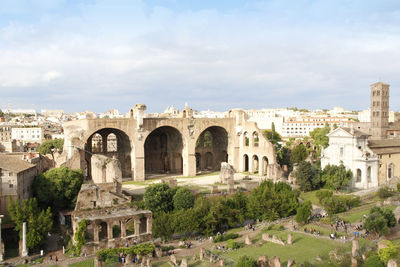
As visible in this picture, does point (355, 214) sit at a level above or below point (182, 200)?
below

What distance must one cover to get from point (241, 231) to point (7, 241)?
753 inches

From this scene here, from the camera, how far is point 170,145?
54.7 meters

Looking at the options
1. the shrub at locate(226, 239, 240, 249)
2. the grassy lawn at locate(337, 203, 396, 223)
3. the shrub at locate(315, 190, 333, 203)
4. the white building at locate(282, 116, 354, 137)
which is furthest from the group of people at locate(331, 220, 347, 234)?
the white building at locate(282, 116, 354, 137)

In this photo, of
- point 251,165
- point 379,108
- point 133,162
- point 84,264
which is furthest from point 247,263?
point 379,108

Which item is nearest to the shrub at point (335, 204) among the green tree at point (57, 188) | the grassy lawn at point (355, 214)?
the grassy lawn at point (355, 214)

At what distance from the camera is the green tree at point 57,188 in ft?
110

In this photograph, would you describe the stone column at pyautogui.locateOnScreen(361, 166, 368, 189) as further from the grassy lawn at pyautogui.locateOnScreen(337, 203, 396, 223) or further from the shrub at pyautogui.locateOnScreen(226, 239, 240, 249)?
the shrub at pyautogui.locateOnScreen(226, 239, 240, 249)

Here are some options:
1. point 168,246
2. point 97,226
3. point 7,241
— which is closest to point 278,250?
point 168,246

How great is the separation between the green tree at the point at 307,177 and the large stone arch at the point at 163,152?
57.8 feet

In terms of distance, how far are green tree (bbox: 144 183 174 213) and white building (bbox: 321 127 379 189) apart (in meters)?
22.2

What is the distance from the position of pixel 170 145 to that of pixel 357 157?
1008 inches

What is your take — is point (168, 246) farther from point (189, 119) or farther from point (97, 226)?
point (189, 119)

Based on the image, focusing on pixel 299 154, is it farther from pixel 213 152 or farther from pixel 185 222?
pixel 185 222

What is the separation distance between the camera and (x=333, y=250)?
24.2 meters
